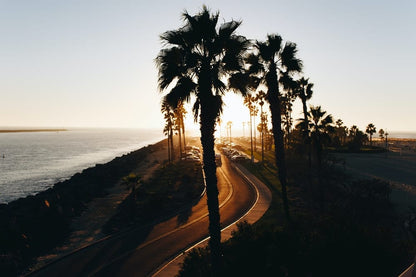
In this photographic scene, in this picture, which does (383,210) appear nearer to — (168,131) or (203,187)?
(203,187)

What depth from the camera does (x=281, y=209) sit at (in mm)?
24797

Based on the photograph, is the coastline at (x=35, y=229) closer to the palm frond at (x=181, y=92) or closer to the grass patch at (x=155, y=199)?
the grass patch at (x=155, y=199)

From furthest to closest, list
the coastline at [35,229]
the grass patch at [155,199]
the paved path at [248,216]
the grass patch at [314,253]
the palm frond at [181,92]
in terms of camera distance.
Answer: the grass patch at [155,199] < the coastline at [35,229] < the paved path at [248,216] < the palm frond at [181,92] < the grass patch at [314,253]

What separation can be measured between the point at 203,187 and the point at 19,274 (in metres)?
22.2

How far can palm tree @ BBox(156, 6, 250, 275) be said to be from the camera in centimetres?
1189

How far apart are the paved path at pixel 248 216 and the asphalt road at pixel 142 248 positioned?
0.65 metres

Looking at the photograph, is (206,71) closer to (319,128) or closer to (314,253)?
(314,253)

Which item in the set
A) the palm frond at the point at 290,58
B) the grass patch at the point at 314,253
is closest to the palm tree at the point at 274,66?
the palm frond at the point at 290,58

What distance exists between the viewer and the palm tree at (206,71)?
1189 centimetres

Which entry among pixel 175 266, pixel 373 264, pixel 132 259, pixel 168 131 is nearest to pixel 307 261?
pixel 373 264

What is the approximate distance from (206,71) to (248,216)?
609 inches

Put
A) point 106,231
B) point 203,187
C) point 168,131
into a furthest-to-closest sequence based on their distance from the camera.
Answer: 1. point 168,131
2. point 203,187
3. point 106,231

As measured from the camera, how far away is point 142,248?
18484 millimetres

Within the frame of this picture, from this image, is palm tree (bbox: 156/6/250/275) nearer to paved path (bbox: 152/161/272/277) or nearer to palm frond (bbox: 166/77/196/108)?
palm frond (bbox: 166/77/196/108)
